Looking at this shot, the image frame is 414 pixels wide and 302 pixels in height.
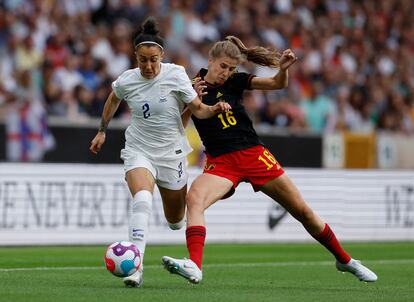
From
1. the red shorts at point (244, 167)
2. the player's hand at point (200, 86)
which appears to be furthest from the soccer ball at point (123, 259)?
the player's hand at point (200, 86)

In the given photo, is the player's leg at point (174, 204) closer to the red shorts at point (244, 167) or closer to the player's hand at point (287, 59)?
the red shorts at point (244, 167)

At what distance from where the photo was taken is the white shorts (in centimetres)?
964

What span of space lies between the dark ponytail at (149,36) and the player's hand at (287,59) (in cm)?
104

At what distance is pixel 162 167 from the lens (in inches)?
386

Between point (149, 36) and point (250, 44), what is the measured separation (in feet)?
41.6

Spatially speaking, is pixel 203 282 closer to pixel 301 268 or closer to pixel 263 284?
pixel 263 284

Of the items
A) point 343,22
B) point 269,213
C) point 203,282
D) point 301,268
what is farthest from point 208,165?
point 343,22

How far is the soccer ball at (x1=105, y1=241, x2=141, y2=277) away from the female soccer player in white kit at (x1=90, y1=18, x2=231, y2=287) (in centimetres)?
40

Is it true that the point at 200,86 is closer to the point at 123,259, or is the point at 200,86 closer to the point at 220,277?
the point at 123,259

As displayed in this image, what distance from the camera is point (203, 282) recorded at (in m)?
10.1

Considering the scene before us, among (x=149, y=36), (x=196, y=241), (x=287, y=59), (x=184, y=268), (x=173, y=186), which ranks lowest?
(x=184, y=268)

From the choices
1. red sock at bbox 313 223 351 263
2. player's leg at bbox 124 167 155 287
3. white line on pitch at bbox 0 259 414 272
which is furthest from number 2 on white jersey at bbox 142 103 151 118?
white line on pitch at bbox 0 259 414 272

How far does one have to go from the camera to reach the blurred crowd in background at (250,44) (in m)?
18.5

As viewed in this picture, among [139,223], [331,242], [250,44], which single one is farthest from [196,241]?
[250,44]
